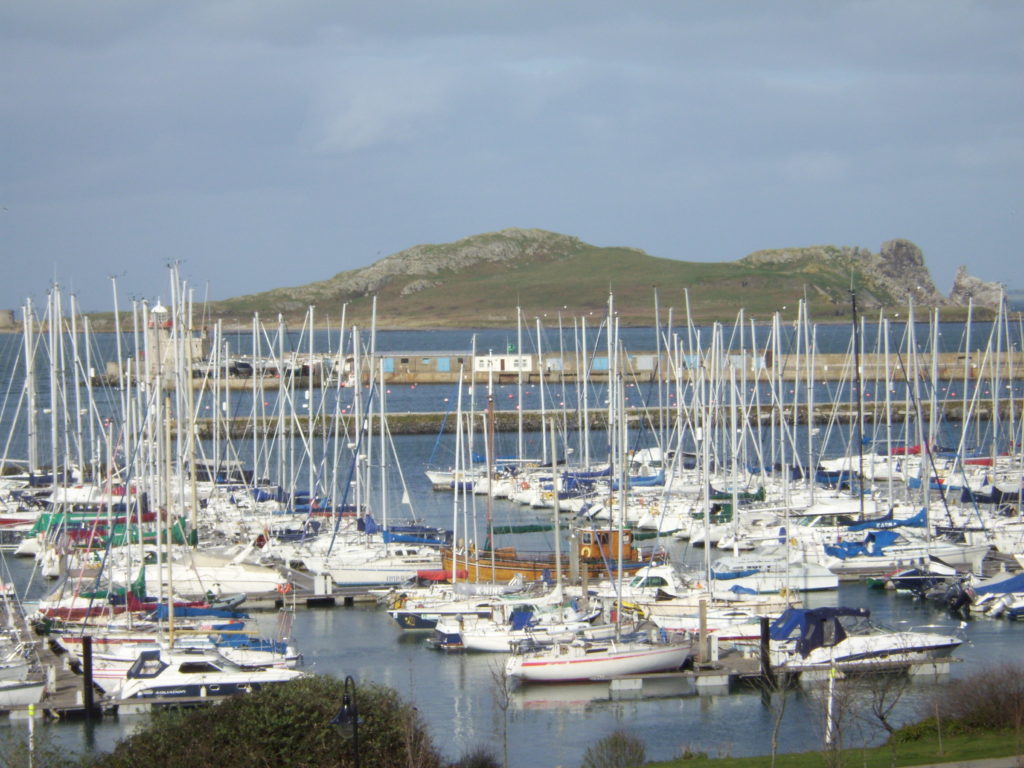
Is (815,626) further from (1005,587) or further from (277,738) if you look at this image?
(277,738)

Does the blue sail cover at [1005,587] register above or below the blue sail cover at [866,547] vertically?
below

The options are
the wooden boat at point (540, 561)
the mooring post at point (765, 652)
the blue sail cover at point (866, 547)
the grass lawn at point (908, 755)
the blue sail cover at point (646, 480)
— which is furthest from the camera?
the blue sail cover at point (646, 480)

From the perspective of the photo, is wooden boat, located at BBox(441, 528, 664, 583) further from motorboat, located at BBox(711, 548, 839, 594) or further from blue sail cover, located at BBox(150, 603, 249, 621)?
blue sail cover, located at BBox(150, 603, 249, 621)

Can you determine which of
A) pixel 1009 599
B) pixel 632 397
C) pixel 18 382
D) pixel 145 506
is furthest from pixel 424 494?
pixel 18 382

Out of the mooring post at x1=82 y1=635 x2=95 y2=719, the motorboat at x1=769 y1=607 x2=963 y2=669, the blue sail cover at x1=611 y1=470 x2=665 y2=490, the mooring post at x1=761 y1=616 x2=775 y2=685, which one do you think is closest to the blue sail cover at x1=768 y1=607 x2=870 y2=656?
the motorboat at x1=769 y1=607 x2=963 y2=669

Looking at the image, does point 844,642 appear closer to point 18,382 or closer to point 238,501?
point 238,501

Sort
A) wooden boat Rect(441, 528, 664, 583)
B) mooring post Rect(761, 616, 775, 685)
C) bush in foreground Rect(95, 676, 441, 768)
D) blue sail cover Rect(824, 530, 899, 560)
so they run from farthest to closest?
1. blue sail cover Rect(824, 530, 899, 560)
2. wooden boat Rect(441, 528, 664, 583)
3. mooring post Rect(761, 616, 775, 685)
4. bush in foreground Rect(95, 676, 441, 768)

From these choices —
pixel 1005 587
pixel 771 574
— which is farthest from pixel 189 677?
pixel 1005 587

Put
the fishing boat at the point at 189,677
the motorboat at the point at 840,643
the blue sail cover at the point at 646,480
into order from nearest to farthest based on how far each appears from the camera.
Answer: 1. the fishing boat at the point at 189,677
2. the motorboat at the point at 840,643
3. the blue sail cover at the point at 646,480

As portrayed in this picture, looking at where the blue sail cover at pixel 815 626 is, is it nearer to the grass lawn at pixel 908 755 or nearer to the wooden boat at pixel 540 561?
the grass lawn at pixel 908 755

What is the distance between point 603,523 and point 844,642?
1760 cm

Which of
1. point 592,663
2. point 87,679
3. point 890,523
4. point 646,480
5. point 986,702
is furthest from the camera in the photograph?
point 646,480

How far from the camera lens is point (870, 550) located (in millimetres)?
33594

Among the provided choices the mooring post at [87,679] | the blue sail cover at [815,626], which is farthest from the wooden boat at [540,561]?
the mooring post at [87,679]
